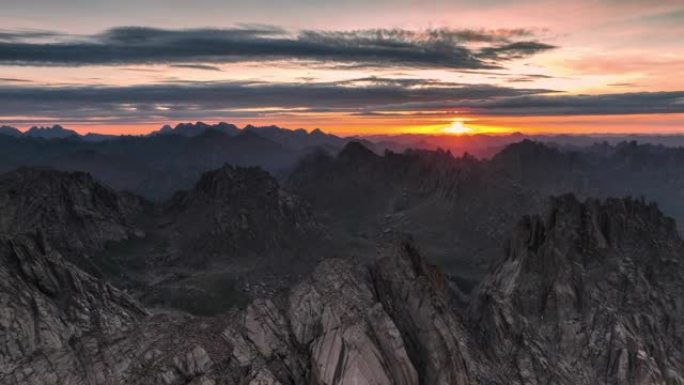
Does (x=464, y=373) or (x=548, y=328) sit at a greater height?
(x=464, y=373)

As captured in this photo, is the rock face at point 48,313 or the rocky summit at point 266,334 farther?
the rock face at point 48,313

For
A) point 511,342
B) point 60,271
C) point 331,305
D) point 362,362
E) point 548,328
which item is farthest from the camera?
point 548,328

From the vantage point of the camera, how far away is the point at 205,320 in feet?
428

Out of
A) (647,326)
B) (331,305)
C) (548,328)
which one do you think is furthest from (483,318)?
(331,305)

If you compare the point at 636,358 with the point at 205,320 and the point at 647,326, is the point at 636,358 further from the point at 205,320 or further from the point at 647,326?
the point at 205,320

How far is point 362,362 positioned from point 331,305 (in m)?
17.1

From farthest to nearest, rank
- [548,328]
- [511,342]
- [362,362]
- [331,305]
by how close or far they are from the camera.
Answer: [548,328]
[511,342]
[331,305]
[362,362]

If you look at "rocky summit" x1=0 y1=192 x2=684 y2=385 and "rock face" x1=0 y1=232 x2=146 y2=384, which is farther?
"rock face" x1=0 y1=232 x2=146 y2=384

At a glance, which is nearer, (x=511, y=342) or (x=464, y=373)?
(x=464, y=373)

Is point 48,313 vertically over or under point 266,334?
over

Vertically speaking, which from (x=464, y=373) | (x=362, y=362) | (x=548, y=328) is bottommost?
(x=548, y=328)

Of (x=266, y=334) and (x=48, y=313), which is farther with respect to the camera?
(x=48, y=313)

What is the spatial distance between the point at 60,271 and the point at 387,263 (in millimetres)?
80368

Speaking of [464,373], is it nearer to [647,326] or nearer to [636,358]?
[636,358]
